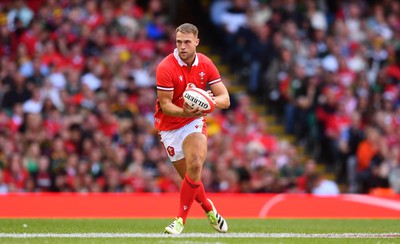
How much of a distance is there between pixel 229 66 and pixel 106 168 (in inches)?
223

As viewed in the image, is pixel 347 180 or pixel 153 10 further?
pixel 153 10

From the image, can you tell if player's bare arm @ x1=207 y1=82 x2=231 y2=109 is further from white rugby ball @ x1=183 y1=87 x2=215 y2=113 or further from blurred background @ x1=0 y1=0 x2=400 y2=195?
blurred background @ x1=0 y1=0 x2=400 y2=195

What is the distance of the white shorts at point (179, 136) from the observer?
11914 mm

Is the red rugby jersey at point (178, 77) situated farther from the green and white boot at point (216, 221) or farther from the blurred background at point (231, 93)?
the blurred background at point (231, 93)

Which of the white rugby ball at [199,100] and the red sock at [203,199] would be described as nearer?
the white rugby ball at [199,100]

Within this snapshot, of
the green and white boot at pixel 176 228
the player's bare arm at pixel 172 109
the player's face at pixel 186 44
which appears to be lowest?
the green and white boot at pixel 176 228

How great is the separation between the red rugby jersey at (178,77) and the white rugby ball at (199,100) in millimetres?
439

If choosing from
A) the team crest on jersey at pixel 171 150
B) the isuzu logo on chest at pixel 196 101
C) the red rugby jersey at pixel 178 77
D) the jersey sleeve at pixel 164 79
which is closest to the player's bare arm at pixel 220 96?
the red rugby jersey at pixel 178 77

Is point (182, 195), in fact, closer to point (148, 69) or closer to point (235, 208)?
point (235, 208)

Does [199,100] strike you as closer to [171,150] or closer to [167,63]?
[167,63]

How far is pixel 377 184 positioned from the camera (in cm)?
2031

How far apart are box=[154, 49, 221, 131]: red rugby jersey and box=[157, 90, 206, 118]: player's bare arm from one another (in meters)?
0.07

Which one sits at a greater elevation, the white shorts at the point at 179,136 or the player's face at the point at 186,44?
the player's face at the point at 186,44

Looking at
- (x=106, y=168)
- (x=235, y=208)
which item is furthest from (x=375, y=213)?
(x=106, y=168)
